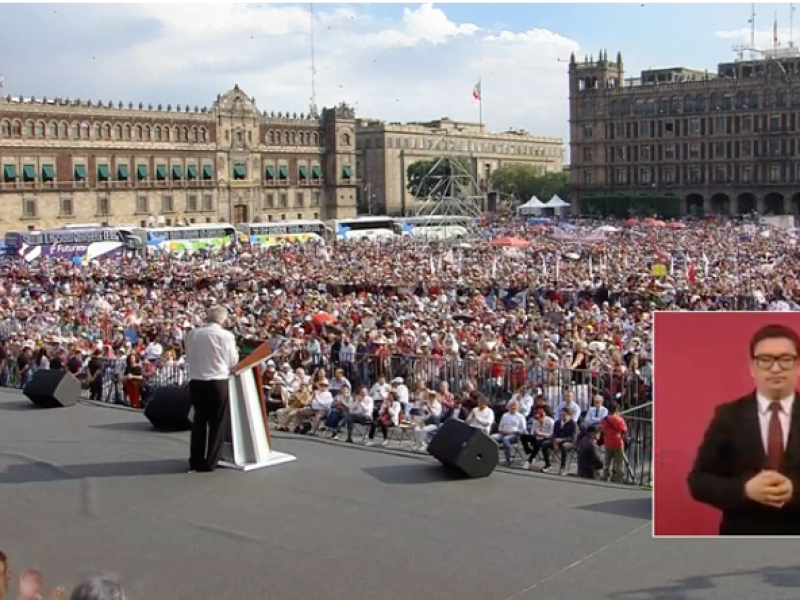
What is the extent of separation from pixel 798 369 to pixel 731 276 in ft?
82.4

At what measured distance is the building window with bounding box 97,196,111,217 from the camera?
77.9 m

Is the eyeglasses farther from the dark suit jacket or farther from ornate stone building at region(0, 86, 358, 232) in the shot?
ornate stone building at region(0, 86, 358, 232)

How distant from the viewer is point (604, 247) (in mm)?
40781

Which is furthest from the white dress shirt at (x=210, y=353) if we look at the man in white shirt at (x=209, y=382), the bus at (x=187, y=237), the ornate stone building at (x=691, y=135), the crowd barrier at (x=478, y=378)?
the ornate stone building at (x=691, y=135)

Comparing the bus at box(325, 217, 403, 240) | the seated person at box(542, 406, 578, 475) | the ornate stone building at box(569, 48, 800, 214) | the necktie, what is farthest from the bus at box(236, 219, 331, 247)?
the necktie

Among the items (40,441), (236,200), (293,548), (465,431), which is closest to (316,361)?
(40,441)

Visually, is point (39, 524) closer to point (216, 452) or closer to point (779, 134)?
point (216, 452)

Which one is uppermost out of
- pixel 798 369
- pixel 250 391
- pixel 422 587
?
pixel 798 369

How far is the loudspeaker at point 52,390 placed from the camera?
11.6 metres

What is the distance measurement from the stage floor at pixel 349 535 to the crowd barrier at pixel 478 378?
13.3 feet

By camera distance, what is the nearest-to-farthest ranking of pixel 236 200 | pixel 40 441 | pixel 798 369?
pixel 798 369
pixel 40 441
pixel 236 200

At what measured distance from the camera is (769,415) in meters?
4.52

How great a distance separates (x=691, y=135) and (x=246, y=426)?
96256 mm

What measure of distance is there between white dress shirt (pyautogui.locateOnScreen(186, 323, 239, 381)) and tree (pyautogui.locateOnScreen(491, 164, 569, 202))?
11328cm
